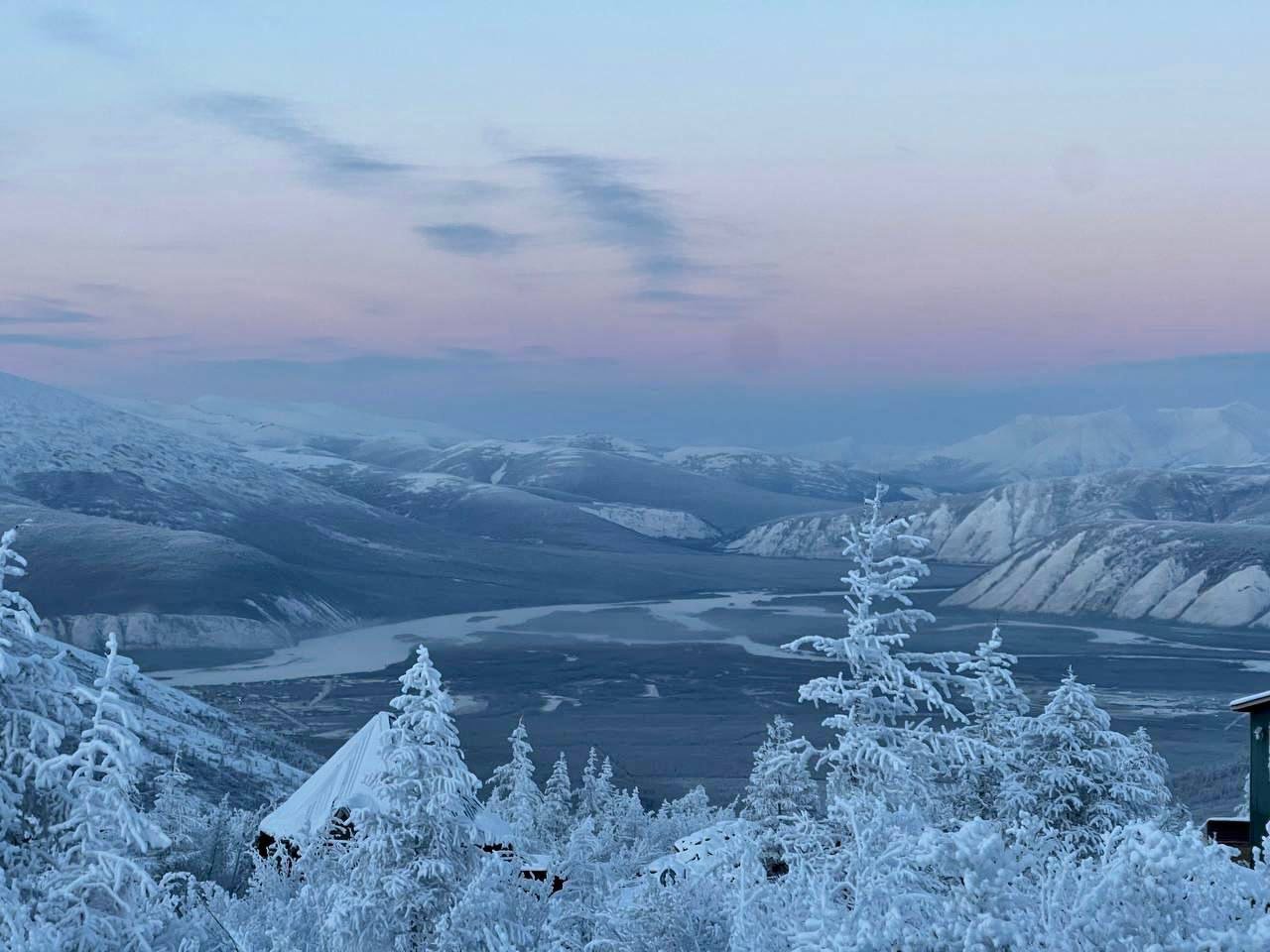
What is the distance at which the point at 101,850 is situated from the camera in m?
10.1

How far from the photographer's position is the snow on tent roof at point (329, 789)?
1097 inches

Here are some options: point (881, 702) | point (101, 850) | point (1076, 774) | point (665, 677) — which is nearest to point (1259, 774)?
point (1076, 774)

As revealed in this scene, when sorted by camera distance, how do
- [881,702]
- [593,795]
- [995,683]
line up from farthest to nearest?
1. [593,795]
2. [995,683]
3. [881,702]

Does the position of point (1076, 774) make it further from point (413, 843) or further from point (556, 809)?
point (556, 809)

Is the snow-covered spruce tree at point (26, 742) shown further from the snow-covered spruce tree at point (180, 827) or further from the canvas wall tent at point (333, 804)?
the canvas wall tent at point (333, 804)

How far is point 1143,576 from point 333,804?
115m

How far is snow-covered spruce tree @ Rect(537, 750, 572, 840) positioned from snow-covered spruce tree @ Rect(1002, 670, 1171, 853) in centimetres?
2039

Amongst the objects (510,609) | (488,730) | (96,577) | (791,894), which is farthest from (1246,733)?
(96,577)

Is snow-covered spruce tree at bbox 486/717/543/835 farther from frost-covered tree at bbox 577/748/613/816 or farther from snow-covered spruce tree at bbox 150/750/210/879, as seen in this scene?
snow-covered spruce tree at bbox 150/750/210/879

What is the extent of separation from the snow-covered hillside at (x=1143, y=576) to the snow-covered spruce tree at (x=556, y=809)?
92.2 m

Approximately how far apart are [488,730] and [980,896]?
67386 millimetres

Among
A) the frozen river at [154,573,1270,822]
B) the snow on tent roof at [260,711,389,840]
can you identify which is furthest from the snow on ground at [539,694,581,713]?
the snow on tent roof at [260,711,389,840]

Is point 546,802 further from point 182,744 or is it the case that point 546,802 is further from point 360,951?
point 360,951

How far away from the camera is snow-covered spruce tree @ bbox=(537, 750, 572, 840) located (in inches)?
1567
